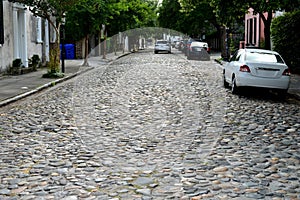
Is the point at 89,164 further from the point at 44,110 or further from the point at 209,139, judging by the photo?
the point at 44,110

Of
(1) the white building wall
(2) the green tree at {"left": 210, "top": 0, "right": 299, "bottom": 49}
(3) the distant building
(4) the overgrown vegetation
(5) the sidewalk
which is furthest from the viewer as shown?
(4) the overgrown vegetation

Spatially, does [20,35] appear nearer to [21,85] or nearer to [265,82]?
[21,85]

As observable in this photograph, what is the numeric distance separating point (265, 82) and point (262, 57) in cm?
102

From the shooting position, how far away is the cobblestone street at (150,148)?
575 centimetres

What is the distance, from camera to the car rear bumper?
14406 mm

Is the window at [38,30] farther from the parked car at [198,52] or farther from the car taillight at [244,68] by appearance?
the car taillight at [244,68]

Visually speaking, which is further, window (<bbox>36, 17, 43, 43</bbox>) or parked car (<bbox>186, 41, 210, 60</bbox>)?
parked car (<bbox>186, 41, 210, 60</bbox>)

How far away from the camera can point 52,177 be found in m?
6.20

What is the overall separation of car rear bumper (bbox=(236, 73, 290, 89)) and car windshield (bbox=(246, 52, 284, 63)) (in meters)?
0.67

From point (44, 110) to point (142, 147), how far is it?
4786 millimetres

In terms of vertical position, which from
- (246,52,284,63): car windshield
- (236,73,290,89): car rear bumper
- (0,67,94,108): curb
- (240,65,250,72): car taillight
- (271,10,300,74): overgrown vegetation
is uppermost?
(271,10,300,74): overgrown vegetation

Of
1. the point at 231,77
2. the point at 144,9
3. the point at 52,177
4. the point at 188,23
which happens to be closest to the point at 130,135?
→ the point at 52,177

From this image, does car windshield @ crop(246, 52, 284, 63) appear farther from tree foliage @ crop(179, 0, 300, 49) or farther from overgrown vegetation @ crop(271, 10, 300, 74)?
overgrown vegetation @ crop(271, 10, 300, 74)

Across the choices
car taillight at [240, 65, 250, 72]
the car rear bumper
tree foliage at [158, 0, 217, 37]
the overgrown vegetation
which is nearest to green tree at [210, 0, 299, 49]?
the overgrown vegetation
